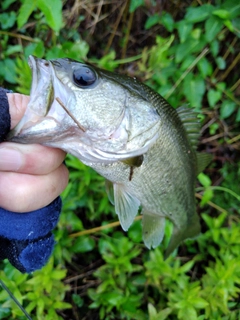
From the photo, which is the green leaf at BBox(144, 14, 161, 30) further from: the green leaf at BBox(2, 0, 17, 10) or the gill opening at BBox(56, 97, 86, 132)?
the gill opening at BBox(56, 97, 86, 132)

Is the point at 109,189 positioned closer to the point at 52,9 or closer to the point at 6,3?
the point at 52,9

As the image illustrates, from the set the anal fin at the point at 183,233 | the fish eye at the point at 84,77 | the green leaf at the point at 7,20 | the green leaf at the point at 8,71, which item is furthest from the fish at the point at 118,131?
the green leaf at the point at 7,20

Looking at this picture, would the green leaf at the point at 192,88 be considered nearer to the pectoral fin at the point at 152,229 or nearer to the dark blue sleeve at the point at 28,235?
the pectoral fin at the point at 152,229

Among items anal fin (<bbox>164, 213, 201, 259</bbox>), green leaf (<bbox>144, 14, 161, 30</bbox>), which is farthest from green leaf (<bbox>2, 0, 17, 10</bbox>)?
anal fin (<bbox>164, 213, 201, 259</bbox>)

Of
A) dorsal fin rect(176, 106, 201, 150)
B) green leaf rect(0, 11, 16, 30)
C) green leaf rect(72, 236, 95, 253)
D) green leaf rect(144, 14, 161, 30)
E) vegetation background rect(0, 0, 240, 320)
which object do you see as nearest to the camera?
dorsal fin rect(176, 106, 201, 150)

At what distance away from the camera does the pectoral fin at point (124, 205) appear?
1.20 m

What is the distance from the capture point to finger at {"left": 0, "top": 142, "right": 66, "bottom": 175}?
33.9 inches

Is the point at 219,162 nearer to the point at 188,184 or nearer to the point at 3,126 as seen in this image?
the point at 188,184

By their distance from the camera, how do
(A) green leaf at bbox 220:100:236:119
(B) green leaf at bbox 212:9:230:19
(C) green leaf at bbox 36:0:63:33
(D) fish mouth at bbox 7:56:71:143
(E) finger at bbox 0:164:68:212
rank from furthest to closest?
1. (A) green leaf at bbox 220:100:236:119
2. (B) green leaf at bbox 212:9:230:19
3. (C) green leaf at bbox 36:0:63:33
4. (E) finger at bbox 0:164:68:212
5. (D) fish mouth at bbox 7:56:71:143

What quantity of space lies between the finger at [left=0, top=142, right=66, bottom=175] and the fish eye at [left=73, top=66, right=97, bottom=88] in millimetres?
188

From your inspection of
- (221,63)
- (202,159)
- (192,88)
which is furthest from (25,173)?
(221,63)

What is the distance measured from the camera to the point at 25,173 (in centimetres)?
95

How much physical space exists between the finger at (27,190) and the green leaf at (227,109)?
5.06 feet

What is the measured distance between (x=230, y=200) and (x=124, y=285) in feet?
2.95
